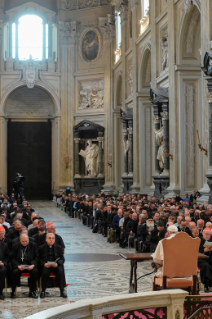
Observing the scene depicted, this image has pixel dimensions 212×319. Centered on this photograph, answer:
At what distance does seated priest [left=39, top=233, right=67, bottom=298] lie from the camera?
9484 millimetres

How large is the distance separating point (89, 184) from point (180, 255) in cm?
2834

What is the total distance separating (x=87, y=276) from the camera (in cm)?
1116

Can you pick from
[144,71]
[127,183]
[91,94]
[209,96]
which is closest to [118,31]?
[91,94]

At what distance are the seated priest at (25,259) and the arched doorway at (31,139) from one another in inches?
1092

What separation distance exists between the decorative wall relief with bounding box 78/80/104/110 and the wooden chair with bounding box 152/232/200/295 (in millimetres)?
28908

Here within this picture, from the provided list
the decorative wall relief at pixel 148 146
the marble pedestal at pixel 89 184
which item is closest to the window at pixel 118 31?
the decorative wall relief at pixel 148 146

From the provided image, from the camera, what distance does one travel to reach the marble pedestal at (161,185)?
22.3 metres

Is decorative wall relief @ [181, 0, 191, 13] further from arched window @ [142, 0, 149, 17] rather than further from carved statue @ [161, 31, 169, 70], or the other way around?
arched window @ [142, 0, 149, 17]

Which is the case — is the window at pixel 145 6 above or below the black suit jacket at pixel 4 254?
above

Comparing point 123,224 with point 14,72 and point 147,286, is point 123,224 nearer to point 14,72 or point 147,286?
point 147,286

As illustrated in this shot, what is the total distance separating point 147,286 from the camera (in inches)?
400

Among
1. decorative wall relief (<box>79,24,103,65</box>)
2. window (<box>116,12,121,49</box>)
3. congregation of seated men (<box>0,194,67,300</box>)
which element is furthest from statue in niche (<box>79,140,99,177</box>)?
congregation of seated men (<box>0,194,67,300</box>)

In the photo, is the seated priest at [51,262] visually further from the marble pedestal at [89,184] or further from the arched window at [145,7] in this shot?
the marble pedestal at [89,184]

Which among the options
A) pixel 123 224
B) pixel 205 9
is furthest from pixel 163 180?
pixel 205 9
